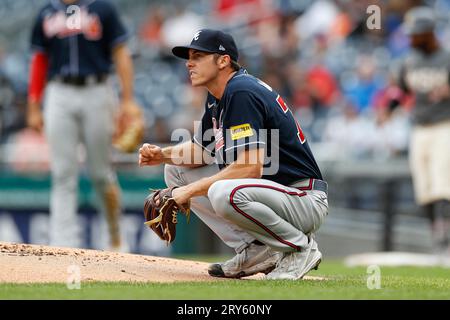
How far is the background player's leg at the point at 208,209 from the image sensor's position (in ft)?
19.2

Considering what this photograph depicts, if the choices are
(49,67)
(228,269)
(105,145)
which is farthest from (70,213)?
(228,269)

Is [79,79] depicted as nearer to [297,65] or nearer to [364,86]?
[364,86]

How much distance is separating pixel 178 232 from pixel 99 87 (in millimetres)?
3640

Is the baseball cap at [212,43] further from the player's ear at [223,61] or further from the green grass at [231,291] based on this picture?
the green grass at [231,291]

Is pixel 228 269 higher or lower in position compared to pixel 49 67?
lower

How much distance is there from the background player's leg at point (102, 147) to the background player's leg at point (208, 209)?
9.18 feet

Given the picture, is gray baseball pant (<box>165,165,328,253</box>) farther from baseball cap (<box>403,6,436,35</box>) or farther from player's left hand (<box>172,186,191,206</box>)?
baseball cap (<box>403,6,436,35</box>)

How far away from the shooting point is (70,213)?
850 cm

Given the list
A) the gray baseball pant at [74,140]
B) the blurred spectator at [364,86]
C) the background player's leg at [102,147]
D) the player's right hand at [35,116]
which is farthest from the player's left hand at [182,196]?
the blurred spectator at [364,86]

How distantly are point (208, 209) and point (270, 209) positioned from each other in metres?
0.55

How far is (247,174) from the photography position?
17.7ft

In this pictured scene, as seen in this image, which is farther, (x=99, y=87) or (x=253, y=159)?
(x=99, y=87)

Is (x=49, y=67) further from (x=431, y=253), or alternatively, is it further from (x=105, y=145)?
(x=431, y=253)

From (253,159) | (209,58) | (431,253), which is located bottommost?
(431,253)
